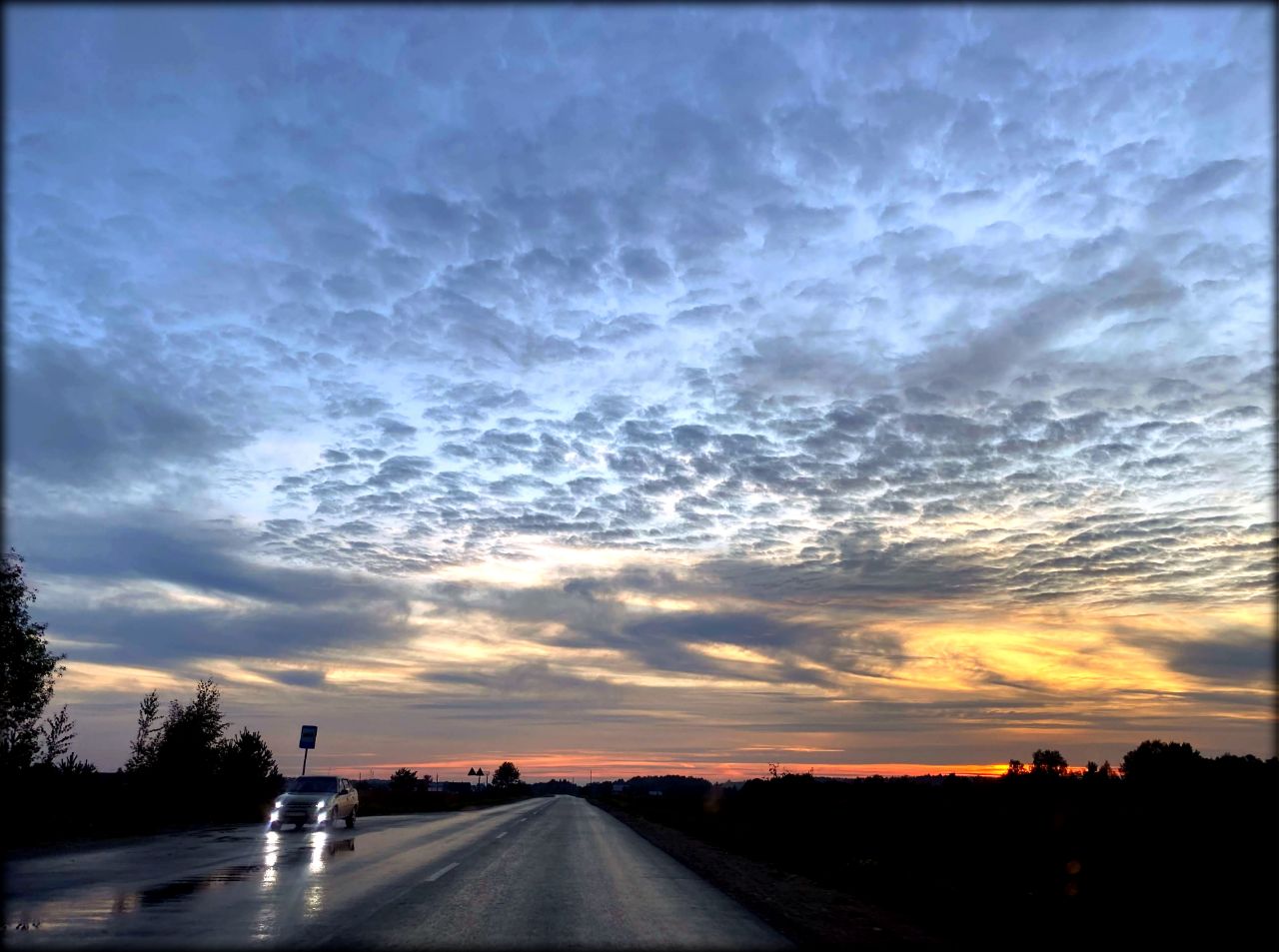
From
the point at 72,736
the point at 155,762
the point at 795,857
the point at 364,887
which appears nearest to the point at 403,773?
the point at 155,762

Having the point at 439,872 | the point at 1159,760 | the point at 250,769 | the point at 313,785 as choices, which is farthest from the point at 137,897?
the point at 1159,760

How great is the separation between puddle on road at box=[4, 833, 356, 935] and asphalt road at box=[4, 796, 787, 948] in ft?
0.10

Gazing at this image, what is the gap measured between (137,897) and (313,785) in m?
18.8

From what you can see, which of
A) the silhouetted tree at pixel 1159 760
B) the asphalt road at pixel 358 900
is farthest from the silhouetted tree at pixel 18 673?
the silhouetted tree at pixel 1159 760

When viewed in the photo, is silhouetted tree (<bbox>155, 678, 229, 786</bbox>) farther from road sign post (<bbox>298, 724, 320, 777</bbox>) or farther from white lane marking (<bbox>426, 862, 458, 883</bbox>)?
white lane marking (<bbox>426, 862, 458, 883</bbox>)

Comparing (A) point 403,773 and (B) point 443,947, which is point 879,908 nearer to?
(B) point 443,947

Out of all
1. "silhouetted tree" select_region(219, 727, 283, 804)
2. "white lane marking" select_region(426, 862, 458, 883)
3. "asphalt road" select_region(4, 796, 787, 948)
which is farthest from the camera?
"silhouetted tree" select_region(219, 727, 283, 804)

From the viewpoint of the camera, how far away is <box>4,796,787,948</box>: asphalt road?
10188 millimetres

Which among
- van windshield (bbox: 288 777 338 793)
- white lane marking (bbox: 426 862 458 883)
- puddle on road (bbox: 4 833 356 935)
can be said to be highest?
van windshield (bbox: 288 777 338 793)

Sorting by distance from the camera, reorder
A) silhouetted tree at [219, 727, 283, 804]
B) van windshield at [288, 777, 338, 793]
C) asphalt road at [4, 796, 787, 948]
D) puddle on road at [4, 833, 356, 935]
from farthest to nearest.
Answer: silhouetted tree at [219, 727, 283, 804] < van windshield at [288, 777, 338, 793] < puddle on road at [4, 833, 356, 935] < asphalt road at [4, 796, 787, 948]

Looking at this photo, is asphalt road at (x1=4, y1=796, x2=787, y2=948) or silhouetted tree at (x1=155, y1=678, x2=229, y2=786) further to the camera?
silhouetted tree at (x1=155, y1=678, x2=229, y2=786)

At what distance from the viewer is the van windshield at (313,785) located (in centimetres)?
3012

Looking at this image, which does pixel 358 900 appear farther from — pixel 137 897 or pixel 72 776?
pixel 72 776

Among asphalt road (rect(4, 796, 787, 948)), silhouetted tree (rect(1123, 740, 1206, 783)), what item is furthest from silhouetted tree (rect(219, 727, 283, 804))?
silhouetted tree (rect(1123, 740, 1206, 783))
